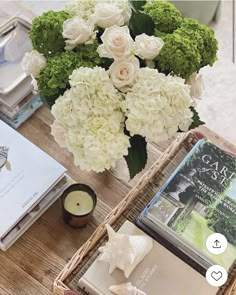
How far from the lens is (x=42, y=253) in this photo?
3.62ft

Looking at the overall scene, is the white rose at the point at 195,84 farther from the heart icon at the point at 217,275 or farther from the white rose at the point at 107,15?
the heart icon at the point at 217,275

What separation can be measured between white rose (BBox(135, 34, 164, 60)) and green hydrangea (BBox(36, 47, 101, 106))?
8cm

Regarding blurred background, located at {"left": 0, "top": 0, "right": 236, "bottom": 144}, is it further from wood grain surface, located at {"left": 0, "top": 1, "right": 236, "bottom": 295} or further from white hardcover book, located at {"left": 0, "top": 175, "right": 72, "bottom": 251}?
white hardcover book, located at {"left": 0, "top": 175, "right": 72, "bottom": 251}

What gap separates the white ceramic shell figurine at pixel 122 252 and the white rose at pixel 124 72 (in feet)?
0.91

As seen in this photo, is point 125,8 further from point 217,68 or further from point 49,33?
point 217,68

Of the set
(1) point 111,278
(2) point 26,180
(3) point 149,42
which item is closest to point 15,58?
(2) point 26,180

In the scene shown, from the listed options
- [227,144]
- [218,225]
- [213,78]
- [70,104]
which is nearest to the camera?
[70,104]

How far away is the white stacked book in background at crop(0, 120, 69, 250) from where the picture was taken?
1.09 metres

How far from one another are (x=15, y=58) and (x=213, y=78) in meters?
0.78

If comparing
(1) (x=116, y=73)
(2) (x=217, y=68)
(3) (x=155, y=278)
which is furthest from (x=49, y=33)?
(2) (x=217, y=68)

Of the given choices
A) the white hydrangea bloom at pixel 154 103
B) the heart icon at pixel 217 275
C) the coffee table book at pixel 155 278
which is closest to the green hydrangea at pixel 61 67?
the white hydrangea bloom at pixel 154 103

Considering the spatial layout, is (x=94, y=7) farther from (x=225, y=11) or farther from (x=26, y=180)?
(x=225, y=11)

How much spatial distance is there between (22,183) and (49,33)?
316 mm

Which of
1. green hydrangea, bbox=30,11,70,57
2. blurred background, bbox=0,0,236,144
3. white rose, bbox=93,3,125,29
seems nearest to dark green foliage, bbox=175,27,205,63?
white rose, bbox=93,3,125,29
